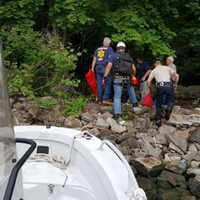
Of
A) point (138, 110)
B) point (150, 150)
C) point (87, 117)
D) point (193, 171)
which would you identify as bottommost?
point (193, 171)

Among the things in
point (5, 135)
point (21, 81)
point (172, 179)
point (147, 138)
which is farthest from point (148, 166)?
point (5, 135)

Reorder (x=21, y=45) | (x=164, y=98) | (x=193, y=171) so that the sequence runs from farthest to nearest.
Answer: (x=21, y=45) < (x=164, y=98) < (x=193, y=171)

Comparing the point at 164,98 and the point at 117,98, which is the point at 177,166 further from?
the point at 117,98

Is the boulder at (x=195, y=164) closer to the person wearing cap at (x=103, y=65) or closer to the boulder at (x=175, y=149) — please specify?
the boulder at (x=175, y=149)

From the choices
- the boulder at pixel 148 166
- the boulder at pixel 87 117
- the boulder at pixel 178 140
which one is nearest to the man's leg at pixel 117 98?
A: the boulder at pixel 87 117

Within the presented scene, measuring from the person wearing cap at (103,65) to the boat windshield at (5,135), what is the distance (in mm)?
8666

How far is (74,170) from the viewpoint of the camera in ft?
20.5

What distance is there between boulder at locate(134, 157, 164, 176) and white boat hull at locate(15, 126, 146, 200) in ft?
16.9

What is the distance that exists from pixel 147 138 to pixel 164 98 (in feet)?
3.27

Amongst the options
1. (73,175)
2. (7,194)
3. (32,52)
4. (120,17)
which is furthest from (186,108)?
(7,194)

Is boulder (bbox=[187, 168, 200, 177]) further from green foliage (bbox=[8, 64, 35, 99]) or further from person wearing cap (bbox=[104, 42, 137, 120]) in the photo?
green foliage (bbox=[8, 64, 35, 99])

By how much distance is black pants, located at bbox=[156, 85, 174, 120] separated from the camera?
1209 centimetres

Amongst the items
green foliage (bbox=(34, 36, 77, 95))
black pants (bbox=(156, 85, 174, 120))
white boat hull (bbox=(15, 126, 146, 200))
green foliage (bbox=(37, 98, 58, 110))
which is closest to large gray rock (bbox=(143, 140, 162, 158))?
black pants (bbox=(156, 85, 174, 120))

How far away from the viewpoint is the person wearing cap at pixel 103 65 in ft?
41.4
